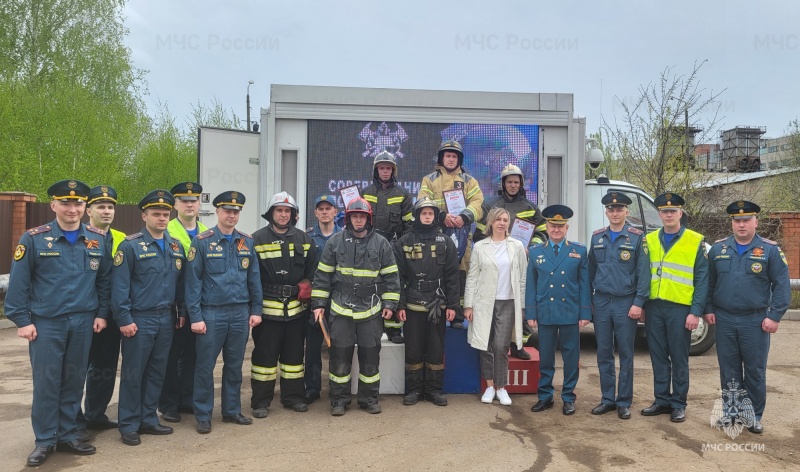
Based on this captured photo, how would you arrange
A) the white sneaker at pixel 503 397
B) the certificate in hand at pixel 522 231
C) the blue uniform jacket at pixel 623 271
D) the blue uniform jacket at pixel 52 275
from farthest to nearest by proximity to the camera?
the certificate in hand at pixel 522 231 < the white sneaker at pixel 503 397 < the blue uniform jacket at pixel 623 271 < the blue uniform jacket at pixel 52 275

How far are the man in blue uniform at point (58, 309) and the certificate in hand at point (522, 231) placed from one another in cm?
395

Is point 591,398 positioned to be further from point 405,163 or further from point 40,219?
point 40,219

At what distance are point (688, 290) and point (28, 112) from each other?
64.2 ft

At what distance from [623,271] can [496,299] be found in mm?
1180

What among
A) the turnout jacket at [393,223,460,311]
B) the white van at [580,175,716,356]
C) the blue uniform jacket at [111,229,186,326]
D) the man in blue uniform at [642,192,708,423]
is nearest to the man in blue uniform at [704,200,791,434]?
the man in blue uniform at [642,192,708,423]

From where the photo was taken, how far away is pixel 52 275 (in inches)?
171

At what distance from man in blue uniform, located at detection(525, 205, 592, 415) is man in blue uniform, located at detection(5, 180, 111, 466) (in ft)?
12.1

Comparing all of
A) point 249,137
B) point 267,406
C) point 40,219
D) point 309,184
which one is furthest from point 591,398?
point 40,219

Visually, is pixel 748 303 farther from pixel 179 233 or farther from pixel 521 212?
pixel 179 233

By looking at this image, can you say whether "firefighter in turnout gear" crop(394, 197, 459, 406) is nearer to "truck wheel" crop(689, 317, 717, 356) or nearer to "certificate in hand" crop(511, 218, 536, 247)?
"certificate in hand" crop(511, 218, 536, 247)

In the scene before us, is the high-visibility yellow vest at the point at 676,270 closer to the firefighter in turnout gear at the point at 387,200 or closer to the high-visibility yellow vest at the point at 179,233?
the firefighter in turnout gear at the point at 387,200

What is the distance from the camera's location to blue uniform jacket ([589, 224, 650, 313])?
543cm

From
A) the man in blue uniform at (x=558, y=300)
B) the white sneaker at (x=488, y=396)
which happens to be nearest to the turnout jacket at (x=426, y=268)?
the man in blue uniform at (x=558, y=300)

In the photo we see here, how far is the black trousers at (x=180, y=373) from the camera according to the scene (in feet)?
17.8
